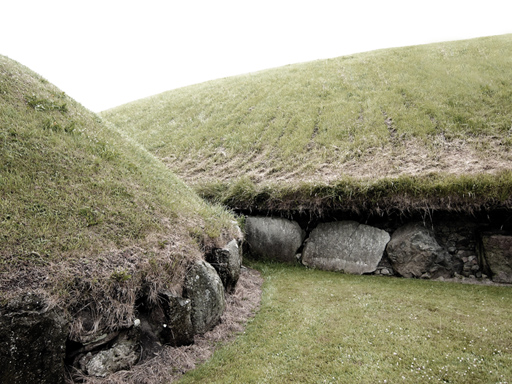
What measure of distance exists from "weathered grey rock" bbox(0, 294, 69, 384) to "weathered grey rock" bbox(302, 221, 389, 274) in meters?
9.03

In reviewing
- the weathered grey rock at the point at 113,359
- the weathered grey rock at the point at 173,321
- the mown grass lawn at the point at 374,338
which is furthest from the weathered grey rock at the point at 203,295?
the weathered grey rock at the point at 113,359

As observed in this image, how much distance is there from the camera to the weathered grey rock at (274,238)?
42.4ft

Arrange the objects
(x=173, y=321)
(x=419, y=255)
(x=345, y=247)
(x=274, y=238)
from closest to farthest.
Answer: (x=173, y=321) → (x=419, y=255) → (x=345, y=247) → (x=274, y=238)

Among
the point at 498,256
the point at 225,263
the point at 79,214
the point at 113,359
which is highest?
the point at 79,214

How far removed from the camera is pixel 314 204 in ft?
41.1

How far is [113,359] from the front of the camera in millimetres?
5859

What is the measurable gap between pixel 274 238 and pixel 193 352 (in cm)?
677

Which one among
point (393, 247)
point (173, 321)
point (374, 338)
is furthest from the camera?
point (393, 247)

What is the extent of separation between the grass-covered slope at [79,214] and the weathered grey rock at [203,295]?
0.38m

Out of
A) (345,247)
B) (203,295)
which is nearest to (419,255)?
(345,247)

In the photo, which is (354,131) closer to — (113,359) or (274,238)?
(274,238)

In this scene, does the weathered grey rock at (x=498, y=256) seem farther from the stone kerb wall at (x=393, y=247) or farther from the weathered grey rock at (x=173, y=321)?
the weathered grey rock at (x=173, y=321)

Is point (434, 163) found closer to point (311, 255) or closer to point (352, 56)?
point (311, 255)

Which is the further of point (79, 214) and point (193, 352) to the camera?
point (79, 214)
